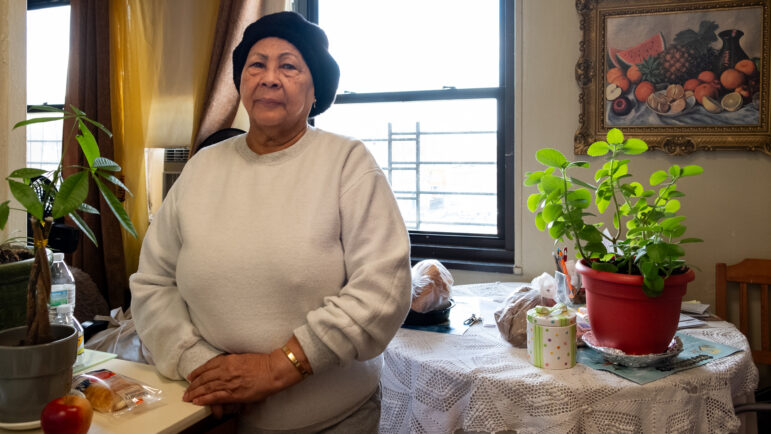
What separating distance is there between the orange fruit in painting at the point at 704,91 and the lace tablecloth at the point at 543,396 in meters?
1.00

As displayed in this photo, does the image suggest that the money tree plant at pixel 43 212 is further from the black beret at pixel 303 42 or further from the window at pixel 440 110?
the window at pixel 440 110

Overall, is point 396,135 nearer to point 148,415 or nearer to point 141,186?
point 141,186

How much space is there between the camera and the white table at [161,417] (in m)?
0.95

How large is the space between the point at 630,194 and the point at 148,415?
1164 mm

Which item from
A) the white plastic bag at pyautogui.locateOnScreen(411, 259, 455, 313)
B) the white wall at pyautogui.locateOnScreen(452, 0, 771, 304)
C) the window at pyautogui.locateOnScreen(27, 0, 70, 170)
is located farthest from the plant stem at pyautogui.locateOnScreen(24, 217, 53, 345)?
the window at pyautogui.locateOnScreen(27, 0, 70, 170)

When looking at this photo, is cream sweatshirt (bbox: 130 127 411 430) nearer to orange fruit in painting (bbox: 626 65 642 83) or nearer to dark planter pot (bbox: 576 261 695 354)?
dark planter pot (bbox: 576 261 695 354)

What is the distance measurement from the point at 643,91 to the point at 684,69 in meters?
0.16

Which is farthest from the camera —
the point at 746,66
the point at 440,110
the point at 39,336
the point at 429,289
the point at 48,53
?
the point at 48,53

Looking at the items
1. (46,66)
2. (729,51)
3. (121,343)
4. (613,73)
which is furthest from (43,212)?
(46,66)

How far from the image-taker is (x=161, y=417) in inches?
39.4

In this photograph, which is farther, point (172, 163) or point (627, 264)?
point (172, 163)

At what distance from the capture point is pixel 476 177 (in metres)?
2.71

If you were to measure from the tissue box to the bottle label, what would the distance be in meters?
1.10

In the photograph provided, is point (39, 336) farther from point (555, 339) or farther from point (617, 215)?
point (617, 215)
